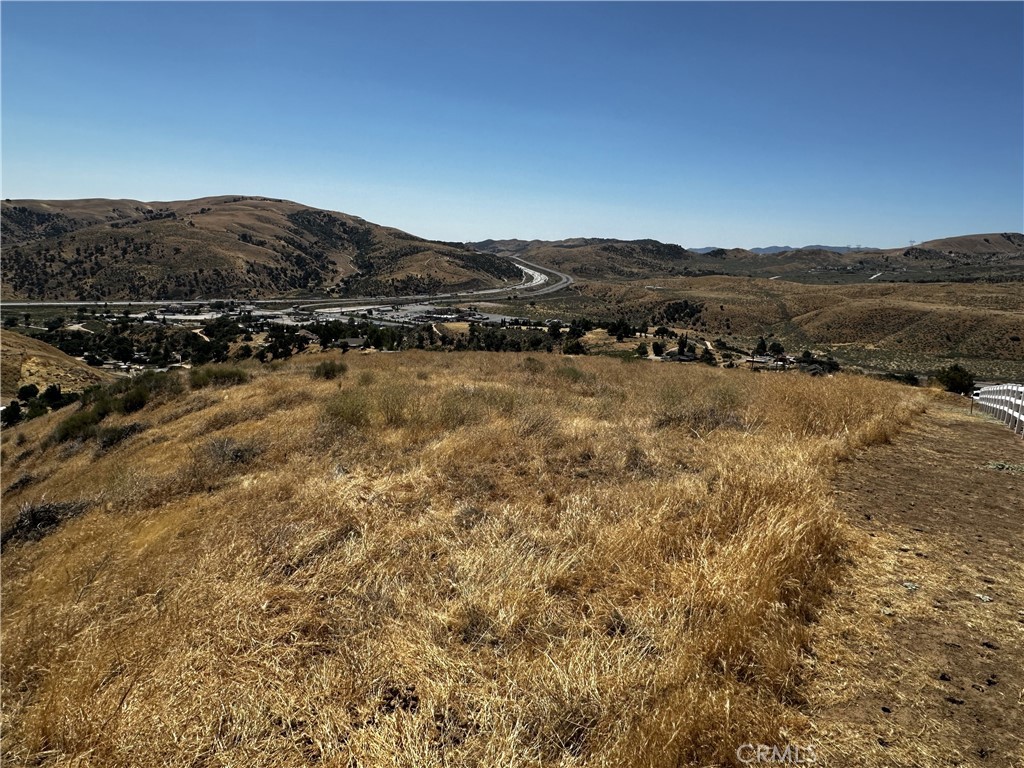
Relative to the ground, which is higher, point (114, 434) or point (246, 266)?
point (246, 266)

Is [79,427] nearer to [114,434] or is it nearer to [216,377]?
[114,434]

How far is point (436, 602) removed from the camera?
416 cm

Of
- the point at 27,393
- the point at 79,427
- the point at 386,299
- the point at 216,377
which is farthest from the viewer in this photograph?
the point at 386,299

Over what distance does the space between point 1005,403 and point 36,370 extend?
67519mm

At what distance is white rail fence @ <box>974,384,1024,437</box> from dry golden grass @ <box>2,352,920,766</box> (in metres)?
3.91

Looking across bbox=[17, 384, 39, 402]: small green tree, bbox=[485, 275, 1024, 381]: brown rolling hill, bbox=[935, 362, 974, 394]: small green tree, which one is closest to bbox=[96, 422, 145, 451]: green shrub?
bbox=[935, 362, 974, 394]: small green tree

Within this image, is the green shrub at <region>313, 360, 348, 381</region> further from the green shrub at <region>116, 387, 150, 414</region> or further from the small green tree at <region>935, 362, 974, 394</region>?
the small green tree at <region>935, 362, 974, 394</region>

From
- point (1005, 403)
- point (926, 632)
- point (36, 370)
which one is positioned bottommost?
point (36, 370)

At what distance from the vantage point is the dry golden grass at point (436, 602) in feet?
9.75

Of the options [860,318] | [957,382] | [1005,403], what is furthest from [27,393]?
[860,318]

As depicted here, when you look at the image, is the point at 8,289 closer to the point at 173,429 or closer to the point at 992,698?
the point at 173,429

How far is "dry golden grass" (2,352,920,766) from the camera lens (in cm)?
297

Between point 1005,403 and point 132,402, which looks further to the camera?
point 132,402

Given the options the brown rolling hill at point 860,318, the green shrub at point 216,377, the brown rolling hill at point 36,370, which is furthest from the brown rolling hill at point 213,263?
the green shrub at point 216,377
